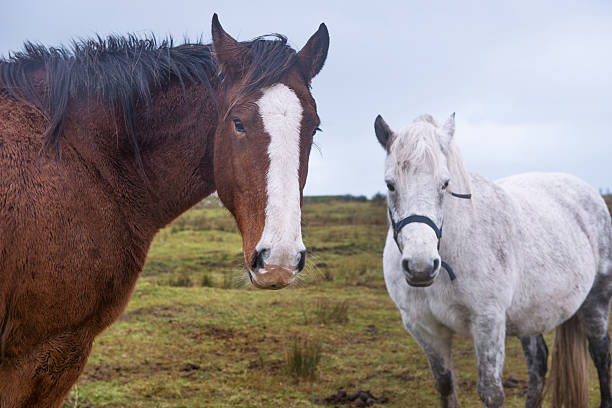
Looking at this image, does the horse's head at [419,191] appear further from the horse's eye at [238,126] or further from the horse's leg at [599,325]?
the horse's leg at [599,325]

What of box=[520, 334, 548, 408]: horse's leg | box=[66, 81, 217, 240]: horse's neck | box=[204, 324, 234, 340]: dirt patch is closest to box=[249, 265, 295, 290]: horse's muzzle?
box=[66, 81, 217, 240]: horse's neck

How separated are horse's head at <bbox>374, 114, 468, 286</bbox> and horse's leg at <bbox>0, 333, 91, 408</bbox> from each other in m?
1.97

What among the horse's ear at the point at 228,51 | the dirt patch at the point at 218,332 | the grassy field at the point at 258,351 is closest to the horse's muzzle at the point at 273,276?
the grassy field at the point at 258,351

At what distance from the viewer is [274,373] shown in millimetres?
5738

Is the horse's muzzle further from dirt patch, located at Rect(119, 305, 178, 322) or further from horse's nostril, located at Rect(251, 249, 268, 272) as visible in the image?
dirt patch, located at Rect(119, 305, 178, 322)

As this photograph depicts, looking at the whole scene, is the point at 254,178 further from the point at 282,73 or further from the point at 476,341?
the point at 476,341

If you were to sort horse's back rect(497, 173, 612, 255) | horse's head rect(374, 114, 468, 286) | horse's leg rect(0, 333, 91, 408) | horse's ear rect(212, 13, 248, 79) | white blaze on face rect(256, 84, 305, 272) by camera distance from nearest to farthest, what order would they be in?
white blaze on face rect(256, 84, 305, 272) → horse's leg rect(0, 333, 91, 408) → horse's ear rect(212, 13, 248, 79) → horse's head rect(374, 114, 468, 286) → horse's back rect(497, 173, 612, 255)

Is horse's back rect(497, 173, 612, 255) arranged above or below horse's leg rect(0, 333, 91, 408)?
above

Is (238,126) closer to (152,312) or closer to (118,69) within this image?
(118,69)

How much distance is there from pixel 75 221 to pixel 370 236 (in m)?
15.5

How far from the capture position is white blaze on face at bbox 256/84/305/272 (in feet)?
5.48

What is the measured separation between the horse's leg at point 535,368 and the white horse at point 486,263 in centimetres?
4

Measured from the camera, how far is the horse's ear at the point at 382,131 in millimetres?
3596

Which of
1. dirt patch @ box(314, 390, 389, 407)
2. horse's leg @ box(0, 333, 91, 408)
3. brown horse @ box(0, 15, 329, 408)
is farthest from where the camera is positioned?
dirt patch @ box(314, 390, 389, 407)
